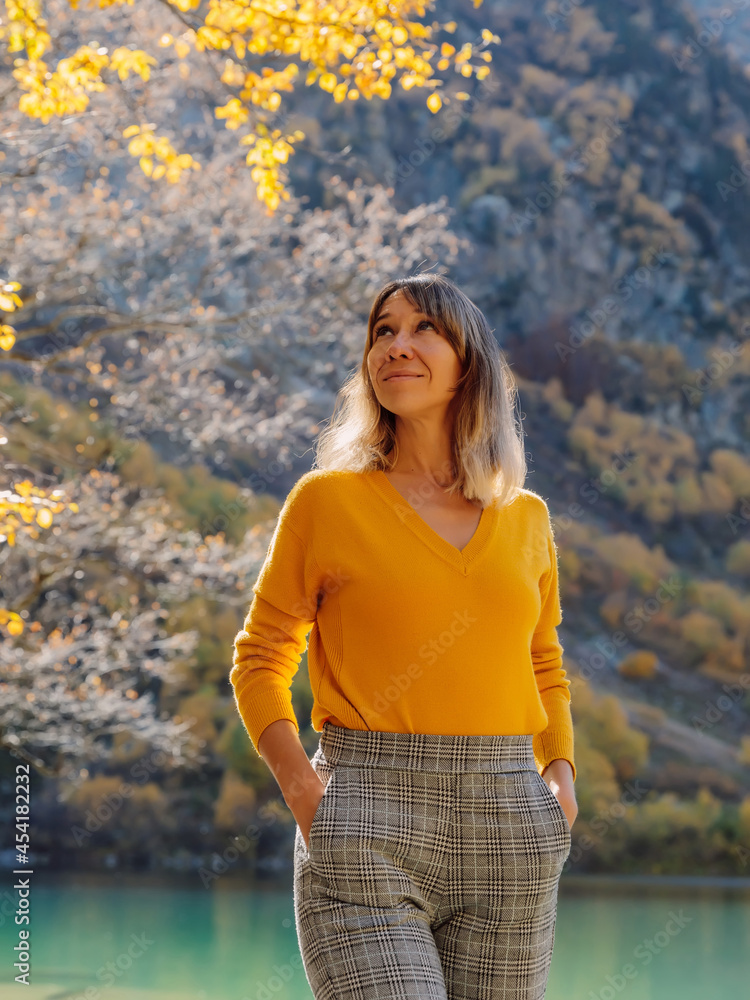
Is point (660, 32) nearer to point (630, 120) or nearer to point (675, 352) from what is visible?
point (630, 120)

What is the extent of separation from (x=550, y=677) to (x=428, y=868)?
413 millimetres

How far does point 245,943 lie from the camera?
18.0 feet

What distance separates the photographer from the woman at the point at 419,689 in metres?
1.15

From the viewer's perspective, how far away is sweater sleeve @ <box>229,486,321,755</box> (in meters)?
1.31

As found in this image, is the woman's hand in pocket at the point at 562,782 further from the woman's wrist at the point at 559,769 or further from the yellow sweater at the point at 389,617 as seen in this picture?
the yellow sweater at the point at 389,617

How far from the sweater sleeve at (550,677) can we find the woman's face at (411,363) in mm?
258

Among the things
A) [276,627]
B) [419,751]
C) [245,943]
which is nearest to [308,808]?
[419,751]

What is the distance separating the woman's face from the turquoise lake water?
4109mm

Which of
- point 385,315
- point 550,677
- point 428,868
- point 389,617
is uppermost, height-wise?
point 385,315

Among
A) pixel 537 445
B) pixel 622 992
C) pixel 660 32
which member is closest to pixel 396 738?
pixel 622 992

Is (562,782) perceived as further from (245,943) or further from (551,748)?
(245,943)

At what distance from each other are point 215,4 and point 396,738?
208 centimetres

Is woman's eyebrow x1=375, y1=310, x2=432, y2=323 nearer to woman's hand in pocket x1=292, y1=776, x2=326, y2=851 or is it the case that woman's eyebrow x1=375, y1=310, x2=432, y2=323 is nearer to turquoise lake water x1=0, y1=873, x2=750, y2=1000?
woman's hand in pocket x1=292, y1=776, x2=326, y2=851

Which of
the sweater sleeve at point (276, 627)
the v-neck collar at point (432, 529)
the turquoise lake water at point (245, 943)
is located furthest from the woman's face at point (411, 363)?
the turquoise lake water at point (245, 943)
